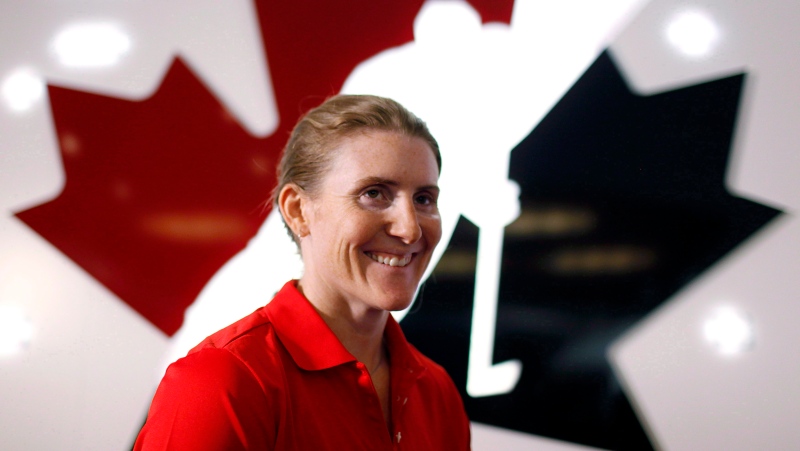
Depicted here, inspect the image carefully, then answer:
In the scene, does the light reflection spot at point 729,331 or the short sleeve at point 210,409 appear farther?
the light reflection spot at point 729,331

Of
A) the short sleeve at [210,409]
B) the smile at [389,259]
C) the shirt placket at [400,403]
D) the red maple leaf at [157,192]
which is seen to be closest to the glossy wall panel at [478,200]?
the red maple leaf at [157,192]

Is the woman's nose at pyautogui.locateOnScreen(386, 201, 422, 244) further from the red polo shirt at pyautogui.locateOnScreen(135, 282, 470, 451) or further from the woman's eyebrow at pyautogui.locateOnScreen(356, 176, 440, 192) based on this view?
the red polo shirt at pyautogui.locateOnScreen(135, 282, 470, 451)

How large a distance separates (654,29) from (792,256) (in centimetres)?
57

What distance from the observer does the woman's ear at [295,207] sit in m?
0.92

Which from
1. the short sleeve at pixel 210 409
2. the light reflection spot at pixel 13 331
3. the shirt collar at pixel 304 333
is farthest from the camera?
the light reflection spot at pixel 13 331

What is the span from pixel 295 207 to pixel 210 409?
1.12ft

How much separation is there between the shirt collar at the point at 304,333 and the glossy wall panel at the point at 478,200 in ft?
1.59

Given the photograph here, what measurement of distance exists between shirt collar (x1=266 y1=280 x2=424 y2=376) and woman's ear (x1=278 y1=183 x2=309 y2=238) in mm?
86

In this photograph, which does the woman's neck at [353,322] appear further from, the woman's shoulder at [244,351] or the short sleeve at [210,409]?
the short sleeve at [210,409]

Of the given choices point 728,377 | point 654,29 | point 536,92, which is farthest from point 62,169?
point 728,377

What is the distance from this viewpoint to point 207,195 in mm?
1368

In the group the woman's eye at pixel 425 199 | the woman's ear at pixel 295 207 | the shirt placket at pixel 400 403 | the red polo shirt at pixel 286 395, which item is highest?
the woman's eye at pixel 425 199

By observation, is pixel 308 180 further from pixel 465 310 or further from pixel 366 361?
pixel 465 310

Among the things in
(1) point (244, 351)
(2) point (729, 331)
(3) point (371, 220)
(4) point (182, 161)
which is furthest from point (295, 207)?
(2) point (729, 331)
